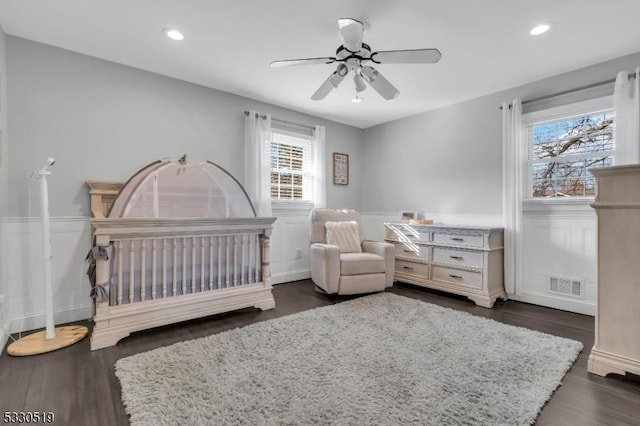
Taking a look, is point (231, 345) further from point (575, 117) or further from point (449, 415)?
point (575, 117)

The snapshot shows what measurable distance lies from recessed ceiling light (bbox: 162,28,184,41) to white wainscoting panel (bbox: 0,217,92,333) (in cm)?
187

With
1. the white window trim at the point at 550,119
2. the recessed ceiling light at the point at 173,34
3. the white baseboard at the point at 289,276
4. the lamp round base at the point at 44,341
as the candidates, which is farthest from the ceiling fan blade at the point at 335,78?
the lamp round base at the point at 44,341

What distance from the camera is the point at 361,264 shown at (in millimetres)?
3512

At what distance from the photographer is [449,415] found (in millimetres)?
1479

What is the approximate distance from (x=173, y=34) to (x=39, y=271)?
2.38 meters

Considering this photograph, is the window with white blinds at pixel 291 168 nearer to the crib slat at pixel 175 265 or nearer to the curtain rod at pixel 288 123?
the curtain rod at pixel 288 123

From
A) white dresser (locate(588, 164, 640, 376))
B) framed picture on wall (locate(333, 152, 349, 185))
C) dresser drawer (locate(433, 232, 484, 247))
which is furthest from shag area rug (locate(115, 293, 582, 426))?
framed picture on wall (locate(333, 152, 349, 185))

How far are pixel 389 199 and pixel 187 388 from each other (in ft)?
13.0

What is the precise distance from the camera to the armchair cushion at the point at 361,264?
3.46 metres

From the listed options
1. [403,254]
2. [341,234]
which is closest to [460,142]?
[403,254]

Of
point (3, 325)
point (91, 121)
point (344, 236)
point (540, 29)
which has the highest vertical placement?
point (540, 29)

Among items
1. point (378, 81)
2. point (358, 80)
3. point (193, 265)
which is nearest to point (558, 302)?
point (378, 81)

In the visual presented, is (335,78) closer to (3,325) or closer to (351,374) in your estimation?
(351,374)

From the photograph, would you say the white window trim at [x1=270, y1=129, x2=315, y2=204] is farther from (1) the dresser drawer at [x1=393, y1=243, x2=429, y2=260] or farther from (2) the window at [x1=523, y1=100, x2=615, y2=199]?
(2) the window at [x1=523, y1=100, x2=615, y2=199]
